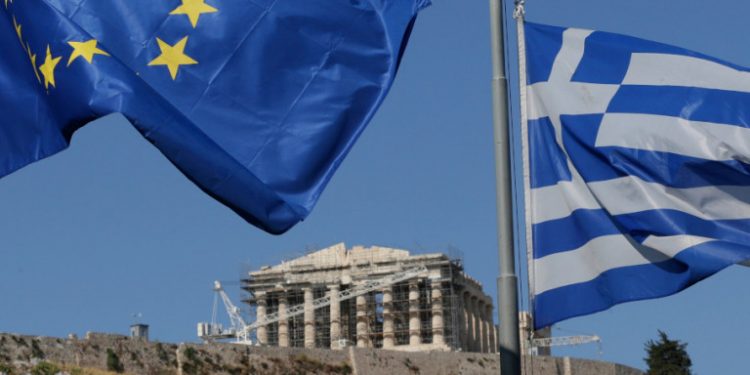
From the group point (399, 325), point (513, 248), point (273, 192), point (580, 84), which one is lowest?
point (513, 248)

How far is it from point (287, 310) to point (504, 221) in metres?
83.7

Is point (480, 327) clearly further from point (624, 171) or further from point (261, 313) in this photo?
point (624, 171)

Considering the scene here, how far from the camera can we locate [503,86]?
10406 millimetres

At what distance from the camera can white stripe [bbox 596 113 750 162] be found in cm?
1173

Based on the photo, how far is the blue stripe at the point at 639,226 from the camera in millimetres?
11430

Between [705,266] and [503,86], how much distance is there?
218 centimetres

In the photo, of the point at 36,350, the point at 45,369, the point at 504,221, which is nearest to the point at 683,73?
the point at 504,221

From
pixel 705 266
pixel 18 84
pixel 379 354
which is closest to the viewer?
pixel 705 266

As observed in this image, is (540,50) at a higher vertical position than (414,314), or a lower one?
lower

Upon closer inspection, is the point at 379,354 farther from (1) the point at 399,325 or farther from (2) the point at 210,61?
(2) the point at 210,61

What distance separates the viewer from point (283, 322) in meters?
93.4

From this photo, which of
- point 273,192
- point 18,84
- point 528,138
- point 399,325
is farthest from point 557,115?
point 399,325

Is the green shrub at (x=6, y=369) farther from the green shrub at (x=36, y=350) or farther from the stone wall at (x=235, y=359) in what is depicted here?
the green shrub at (x=36, y=350)

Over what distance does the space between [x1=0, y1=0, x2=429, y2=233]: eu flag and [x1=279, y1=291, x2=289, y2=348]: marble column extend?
3168 inches
